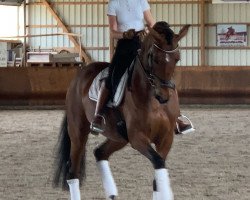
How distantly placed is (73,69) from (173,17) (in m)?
13.5

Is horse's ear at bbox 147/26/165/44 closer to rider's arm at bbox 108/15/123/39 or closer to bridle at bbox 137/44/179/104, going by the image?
bridle at bbox 137/44/179/104

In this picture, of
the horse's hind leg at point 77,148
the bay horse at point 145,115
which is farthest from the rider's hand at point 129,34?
the horse's hind leg at point 77,148

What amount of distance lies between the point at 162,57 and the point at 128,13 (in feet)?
3.82

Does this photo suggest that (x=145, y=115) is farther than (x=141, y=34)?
No

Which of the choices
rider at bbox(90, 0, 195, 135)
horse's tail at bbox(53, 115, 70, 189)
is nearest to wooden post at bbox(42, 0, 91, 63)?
horse's tail at bbox(53, 115, 70, 189)

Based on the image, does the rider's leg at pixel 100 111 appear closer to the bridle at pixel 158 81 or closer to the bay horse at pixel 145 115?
the bay horse at pixel 145 115

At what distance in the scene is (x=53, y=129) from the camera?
1360 cm

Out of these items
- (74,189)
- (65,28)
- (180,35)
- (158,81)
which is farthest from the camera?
(65,28)

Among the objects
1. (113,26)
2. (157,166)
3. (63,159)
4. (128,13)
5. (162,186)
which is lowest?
(63,159)

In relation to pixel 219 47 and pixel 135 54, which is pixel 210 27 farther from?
pixel 135 54

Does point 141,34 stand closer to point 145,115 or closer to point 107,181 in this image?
point 145,115

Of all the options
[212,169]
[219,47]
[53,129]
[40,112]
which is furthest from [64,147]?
[219,47]

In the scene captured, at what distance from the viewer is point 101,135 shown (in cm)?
1254

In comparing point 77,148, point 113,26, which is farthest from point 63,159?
point 113,26
